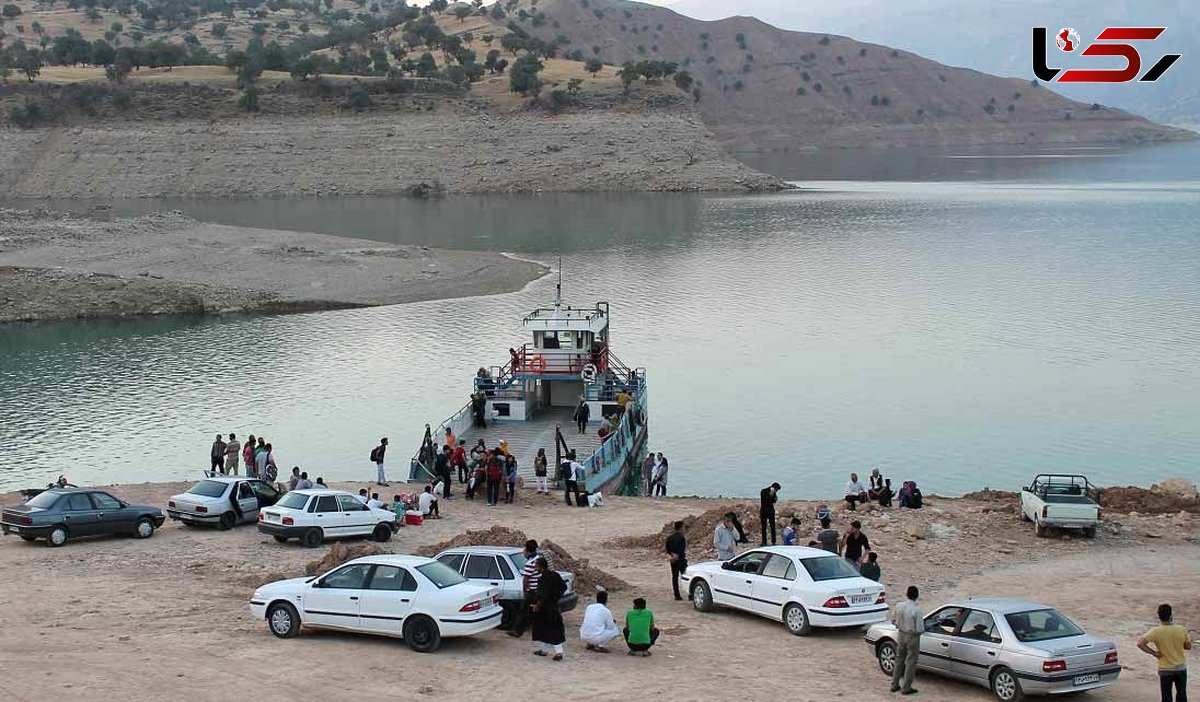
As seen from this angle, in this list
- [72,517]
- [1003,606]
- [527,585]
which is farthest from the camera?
[72,517]

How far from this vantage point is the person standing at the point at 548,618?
17109 mm

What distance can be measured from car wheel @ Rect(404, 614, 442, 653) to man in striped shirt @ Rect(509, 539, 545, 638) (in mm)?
1294

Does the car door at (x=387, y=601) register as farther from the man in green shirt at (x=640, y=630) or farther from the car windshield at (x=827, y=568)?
the car windshield at (x=827, y=568)

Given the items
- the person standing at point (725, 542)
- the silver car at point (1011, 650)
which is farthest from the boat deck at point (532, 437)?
the silver car at point (1011, 650)

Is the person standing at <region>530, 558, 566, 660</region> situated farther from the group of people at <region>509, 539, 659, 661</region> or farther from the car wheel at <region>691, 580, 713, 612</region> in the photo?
the car wheel at <region>691, 580, 713, 612</region>

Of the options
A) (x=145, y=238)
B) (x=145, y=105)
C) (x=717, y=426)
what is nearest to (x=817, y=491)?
(x=717, y=426)

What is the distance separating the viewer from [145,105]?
156250mm

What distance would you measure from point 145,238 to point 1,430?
43.2 m

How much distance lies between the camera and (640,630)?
17250 millimetres

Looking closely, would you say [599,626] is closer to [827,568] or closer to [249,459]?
[827,568]

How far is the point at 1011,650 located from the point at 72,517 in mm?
16758

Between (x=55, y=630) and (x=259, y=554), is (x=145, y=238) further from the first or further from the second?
(x=55, y=630)

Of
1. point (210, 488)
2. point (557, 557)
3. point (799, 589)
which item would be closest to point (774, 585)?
point (799, 589)

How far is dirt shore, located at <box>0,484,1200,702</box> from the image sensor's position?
15.9 metres
